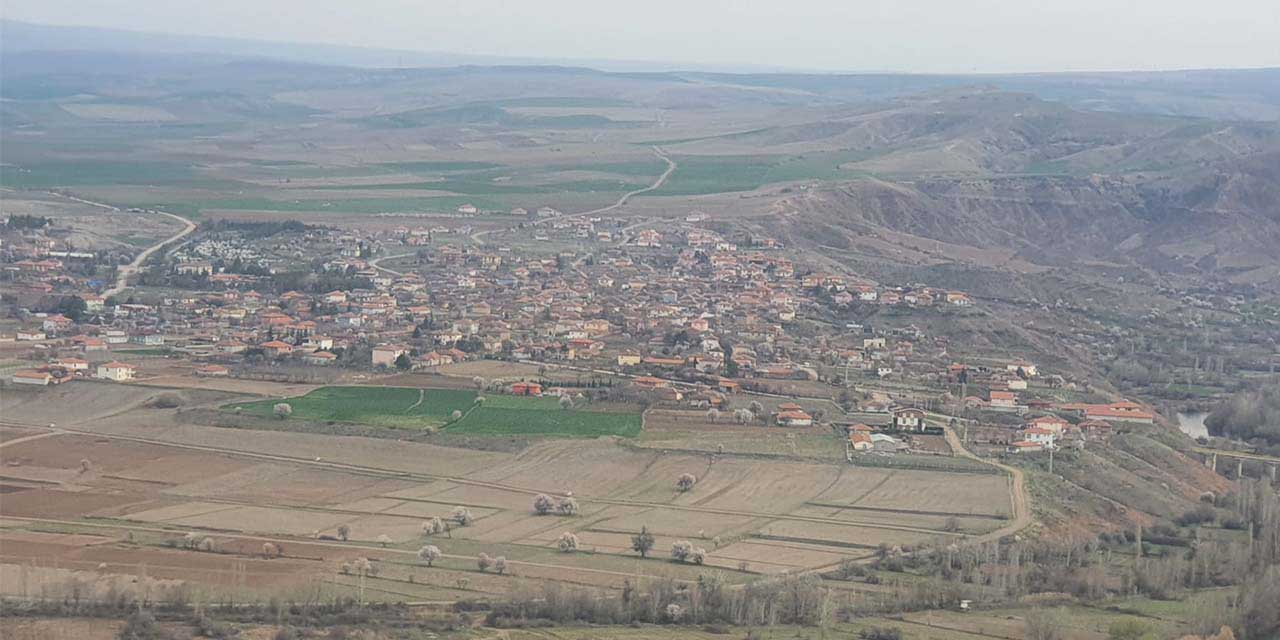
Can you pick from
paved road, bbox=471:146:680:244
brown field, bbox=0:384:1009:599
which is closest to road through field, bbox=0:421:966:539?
brown field, bbox=0:384:1009:599

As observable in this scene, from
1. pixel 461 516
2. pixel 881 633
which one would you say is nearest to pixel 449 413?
pixel 461 516

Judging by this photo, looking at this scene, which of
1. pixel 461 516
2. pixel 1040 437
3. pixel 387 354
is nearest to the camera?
pixel 461 516

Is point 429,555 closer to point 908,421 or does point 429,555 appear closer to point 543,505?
point 543,505

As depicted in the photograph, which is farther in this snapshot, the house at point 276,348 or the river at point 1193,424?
the house at point 276,348

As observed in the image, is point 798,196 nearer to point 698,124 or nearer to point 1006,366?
point 1006,366

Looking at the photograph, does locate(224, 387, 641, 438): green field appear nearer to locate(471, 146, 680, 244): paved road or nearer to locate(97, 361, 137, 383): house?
locate(97, 361, 137, 383): house

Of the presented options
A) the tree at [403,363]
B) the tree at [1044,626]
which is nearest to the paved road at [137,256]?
the tree at [403,363]

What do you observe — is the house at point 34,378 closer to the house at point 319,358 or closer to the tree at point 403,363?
the house at point 319,358
